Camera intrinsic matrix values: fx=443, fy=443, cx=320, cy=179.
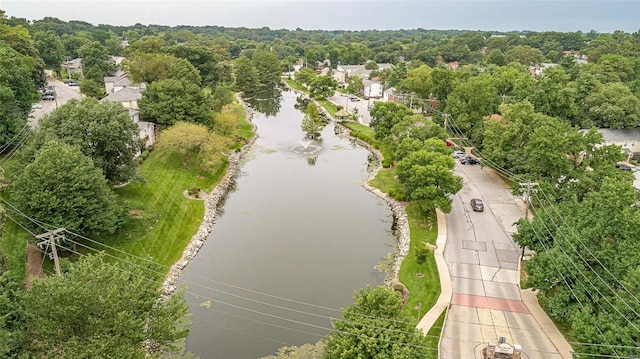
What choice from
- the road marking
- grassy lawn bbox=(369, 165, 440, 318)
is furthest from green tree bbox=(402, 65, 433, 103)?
the road marking

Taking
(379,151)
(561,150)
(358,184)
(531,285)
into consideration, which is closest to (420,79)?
(379,151)

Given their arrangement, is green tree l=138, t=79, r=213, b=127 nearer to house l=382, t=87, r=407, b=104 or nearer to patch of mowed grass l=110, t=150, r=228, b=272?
patch of mowed grass l=110, t=150, r=228, b=272

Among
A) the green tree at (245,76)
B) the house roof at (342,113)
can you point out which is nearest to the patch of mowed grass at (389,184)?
the house roof at (342,113)

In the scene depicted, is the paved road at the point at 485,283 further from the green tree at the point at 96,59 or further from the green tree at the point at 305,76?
the green tree at the point at 96,59

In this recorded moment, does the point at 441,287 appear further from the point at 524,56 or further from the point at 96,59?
the point at 524,56

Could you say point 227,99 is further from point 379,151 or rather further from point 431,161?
point 431,161

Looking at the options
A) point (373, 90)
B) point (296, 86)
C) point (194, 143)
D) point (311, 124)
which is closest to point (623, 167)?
point (311, 124)
